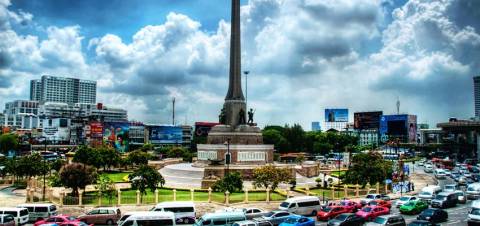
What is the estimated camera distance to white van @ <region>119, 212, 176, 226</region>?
23062 millimetres

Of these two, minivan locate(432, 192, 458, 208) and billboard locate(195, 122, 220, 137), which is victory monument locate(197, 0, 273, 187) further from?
billboard locate(195, 122, 220, 137)

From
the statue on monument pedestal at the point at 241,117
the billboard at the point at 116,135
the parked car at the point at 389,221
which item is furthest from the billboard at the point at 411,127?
the parked car at the point at 389,221

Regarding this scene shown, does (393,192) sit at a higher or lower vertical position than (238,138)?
lower

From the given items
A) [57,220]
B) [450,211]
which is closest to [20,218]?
[57,220]

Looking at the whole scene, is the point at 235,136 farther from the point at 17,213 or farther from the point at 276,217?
the point at 17,213

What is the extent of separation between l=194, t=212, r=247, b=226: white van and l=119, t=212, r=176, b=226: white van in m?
1.63

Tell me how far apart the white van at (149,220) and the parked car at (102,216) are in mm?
4985

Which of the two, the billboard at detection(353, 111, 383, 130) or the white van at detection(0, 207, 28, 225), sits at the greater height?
the billboard at detection(353, 111, 383, 130)

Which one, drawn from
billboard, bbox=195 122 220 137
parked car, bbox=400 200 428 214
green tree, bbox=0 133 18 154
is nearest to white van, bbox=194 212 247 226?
parked car, bbox=400 200 428 214

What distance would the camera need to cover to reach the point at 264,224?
2283 cm

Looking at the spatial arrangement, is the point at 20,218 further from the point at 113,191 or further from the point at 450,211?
the point at 450,211

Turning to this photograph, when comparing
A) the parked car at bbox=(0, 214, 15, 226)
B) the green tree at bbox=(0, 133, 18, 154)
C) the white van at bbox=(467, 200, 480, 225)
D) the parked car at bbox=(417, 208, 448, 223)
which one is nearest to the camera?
the white van at bbox=(467, 200, 480, 225)

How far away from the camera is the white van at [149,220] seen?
23.1 metres

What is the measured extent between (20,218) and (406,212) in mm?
25063
